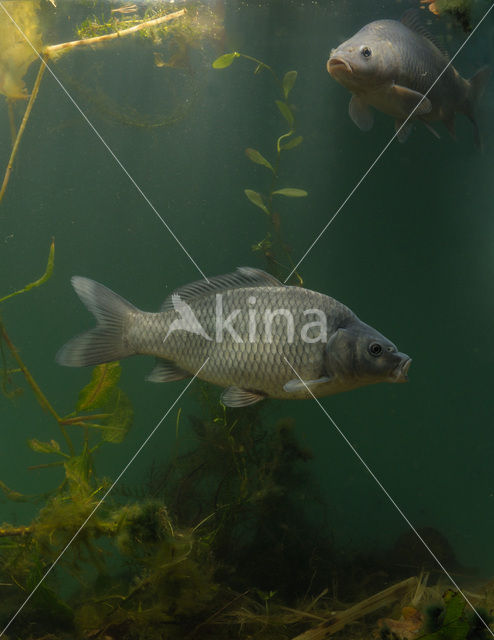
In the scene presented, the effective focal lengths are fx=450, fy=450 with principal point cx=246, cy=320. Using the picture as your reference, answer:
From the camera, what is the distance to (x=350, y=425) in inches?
252

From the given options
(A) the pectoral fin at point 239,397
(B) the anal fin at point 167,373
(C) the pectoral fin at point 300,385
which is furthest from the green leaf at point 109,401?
(C) the pectoral fin at point 300,385

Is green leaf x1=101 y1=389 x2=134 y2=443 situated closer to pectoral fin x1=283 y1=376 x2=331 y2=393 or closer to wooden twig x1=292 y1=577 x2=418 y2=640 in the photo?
pectoral fin x1=283 y1=376 x2=331 y2=393

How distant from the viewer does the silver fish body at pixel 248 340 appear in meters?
2.60

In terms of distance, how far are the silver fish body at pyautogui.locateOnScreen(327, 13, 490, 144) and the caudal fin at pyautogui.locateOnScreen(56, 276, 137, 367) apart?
2149 mm

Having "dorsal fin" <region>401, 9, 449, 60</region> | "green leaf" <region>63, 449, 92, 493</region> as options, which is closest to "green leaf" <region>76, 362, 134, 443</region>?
"green leaf" <region>63, 449, 92, 493</region>

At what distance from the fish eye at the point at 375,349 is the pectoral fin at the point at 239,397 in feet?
2.29

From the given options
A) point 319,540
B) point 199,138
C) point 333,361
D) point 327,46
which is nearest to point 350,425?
point 319,540

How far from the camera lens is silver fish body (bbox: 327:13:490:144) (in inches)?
120

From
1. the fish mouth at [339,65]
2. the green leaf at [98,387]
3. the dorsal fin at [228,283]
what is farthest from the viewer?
the green leaf at [98,387]

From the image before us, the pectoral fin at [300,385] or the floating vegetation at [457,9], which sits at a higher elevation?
the floating vegetation at [457,9]

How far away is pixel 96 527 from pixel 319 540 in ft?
7.88

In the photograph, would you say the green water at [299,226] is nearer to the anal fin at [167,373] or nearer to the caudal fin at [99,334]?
the anal fin at [167,373]

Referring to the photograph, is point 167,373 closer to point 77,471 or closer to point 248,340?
point 248,340

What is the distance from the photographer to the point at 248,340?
265cm
